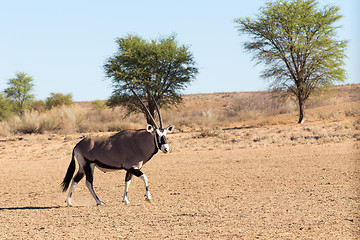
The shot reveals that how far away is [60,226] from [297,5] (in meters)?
30.5

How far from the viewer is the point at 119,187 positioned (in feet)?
39.9

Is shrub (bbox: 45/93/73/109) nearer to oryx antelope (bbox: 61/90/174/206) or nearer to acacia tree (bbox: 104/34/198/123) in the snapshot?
acacia tree (bbox: 104/34/198/123)

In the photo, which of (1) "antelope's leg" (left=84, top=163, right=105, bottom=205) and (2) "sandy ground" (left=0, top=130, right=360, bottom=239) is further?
(1) "antelope's leg" (left=84, top=163, right=105, bottom=205)

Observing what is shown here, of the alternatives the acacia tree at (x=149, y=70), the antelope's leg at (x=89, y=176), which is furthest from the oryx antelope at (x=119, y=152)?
the acacia tree at (x=149, y=70)

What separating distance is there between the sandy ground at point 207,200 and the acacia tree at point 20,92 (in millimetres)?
32171

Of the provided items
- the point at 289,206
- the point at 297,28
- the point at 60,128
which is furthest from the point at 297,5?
the point at 289,206

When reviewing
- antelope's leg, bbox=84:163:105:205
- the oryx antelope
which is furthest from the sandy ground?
the oryx antelope

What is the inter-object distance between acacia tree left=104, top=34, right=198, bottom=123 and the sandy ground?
15.0m

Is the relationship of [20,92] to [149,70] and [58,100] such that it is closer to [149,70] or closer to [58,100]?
[58,100]

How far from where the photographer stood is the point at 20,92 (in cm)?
4956

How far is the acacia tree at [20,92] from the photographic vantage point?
4897cm

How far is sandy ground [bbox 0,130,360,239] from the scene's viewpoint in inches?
270

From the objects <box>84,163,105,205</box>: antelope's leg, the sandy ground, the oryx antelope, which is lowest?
the sandy ground

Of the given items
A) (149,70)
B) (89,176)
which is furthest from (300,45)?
(89,176)
